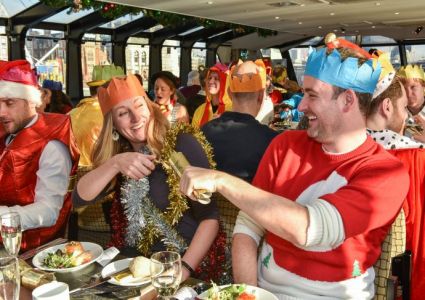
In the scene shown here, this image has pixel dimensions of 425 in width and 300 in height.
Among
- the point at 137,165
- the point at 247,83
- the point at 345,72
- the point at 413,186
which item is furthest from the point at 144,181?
the point at 247,83

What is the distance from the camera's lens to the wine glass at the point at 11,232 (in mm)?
1469

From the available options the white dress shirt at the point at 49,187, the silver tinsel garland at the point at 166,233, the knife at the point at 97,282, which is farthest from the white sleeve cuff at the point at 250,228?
the white dress shirt at the point at 49,187

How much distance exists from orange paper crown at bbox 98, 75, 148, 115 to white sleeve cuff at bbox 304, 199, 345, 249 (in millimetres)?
1057

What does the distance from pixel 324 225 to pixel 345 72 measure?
0.54 metres

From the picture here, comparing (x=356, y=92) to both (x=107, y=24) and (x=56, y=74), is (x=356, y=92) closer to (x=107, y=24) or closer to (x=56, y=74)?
(x=56, y=74)

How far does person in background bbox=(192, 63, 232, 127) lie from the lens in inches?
203

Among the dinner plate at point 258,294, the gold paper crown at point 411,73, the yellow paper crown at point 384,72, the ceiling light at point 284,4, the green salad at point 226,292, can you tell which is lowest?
the dinner plate at point 258,294

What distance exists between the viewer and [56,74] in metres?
10.8

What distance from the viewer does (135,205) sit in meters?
1.94

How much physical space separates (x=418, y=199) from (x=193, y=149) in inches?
37.8

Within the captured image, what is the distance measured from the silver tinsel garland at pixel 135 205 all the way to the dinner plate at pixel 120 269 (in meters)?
0.31

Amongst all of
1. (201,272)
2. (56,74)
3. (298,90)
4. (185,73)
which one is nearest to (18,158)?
(201,272)

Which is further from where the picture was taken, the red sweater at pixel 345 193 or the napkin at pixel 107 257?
the napkin at pixel 107 257

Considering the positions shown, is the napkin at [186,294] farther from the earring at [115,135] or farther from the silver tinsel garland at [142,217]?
the earring at [115,135]
